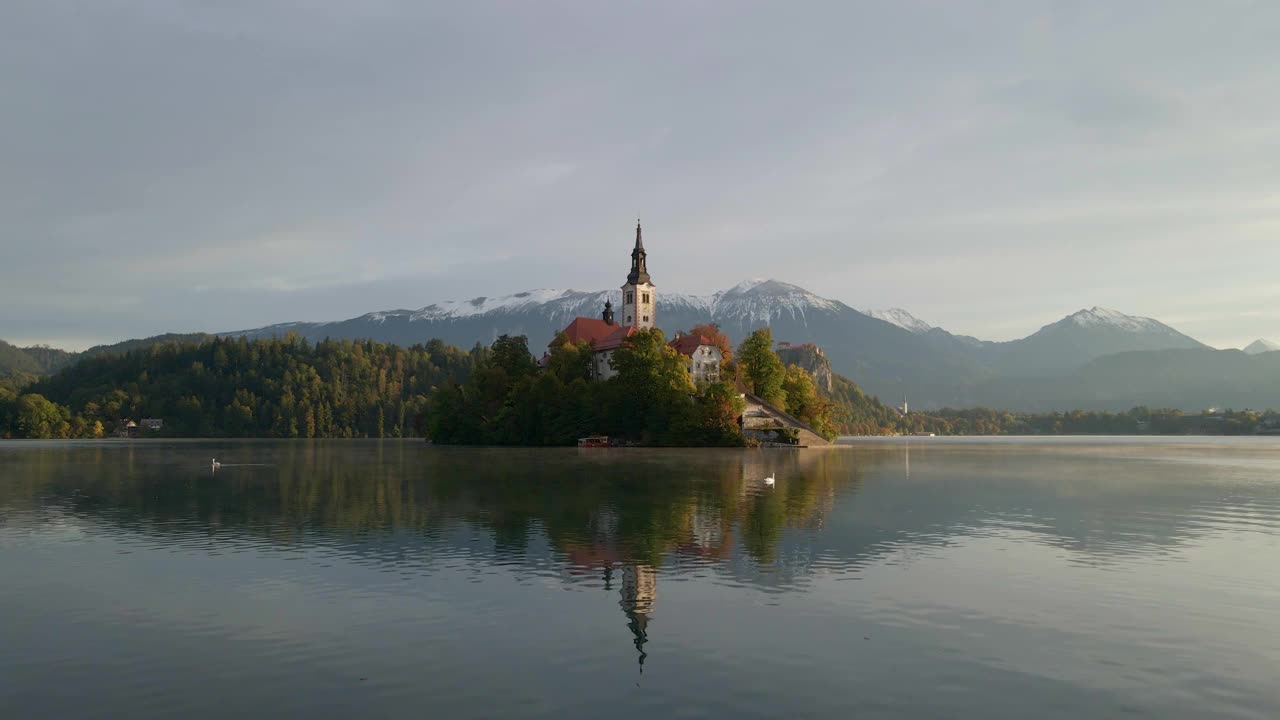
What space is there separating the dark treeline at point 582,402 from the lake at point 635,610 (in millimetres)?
95234

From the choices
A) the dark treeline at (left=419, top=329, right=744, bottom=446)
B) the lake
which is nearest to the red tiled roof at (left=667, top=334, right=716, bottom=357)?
the dark treeline at (left=419, top=329, right=744, bottom=446)

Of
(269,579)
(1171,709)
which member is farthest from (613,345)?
(1171,709)

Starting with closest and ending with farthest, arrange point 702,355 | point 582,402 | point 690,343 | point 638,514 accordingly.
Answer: point 638,514 → point 582,402 → point 702,355 → point 690,343

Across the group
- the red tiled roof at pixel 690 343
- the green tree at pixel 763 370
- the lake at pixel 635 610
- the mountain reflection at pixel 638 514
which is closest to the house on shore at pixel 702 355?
the red tiled roof at pixel 690 343

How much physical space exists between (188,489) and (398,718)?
2010 inches

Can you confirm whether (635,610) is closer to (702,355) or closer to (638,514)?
(638,514)

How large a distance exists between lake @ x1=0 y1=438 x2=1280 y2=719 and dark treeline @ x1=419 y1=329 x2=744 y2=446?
9523 centimetres

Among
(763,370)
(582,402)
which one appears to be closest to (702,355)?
(763,370)

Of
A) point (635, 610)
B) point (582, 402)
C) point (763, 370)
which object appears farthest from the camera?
point (763, 370)

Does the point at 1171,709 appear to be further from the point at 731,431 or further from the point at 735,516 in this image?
the point at 731,431

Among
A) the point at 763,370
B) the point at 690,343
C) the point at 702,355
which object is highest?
the point at 690,343

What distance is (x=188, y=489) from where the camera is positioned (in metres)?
57.2

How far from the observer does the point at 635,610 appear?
68.9ft

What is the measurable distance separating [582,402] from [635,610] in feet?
434
